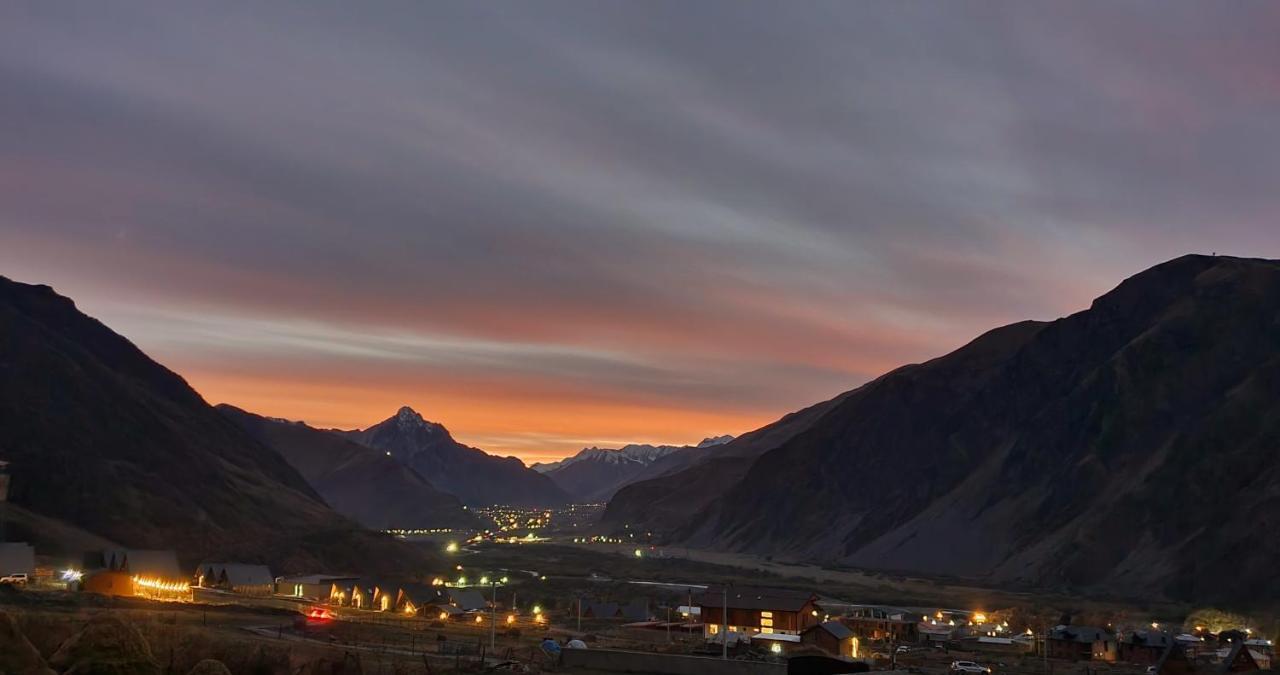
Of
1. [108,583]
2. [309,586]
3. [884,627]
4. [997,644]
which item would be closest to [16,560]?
[108,583]

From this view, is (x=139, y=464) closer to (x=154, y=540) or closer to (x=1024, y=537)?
(x=154, y=540)

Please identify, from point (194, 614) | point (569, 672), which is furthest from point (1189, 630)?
point (194, 614)

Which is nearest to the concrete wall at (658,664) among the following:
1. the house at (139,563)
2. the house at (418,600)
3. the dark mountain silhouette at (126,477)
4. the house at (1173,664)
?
the house at (1173,664)

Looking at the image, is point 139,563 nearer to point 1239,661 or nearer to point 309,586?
point 309,586

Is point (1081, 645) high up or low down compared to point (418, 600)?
down

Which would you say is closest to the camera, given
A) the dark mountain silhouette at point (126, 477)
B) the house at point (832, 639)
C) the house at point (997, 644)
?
the house at point (832, 639)

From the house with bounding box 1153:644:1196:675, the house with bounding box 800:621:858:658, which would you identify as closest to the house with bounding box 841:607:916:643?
the house with bounding box 800:621:858:658

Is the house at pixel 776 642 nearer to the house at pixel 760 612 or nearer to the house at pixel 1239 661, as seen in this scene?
the house at pixel 760 612
